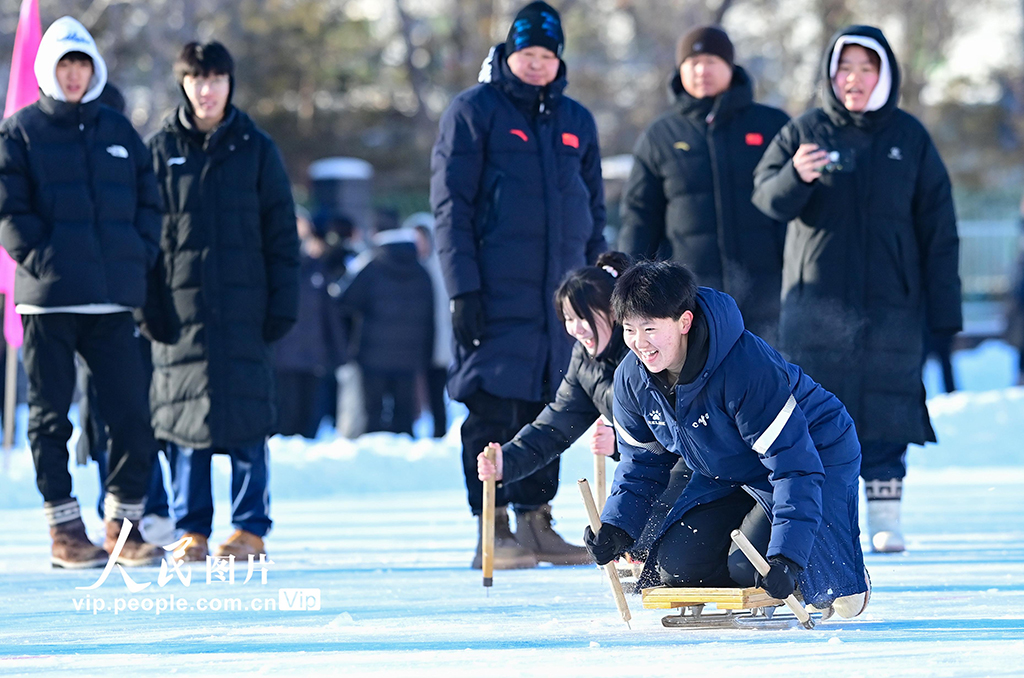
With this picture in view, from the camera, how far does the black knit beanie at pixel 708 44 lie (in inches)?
276

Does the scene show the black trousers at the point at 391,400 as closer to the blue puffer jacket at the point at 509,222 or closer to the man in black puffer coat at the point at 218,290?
the man in black puffer coat at the point at 218,290

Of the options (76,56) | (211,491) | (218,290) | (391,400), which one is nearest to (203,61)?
(76,56)

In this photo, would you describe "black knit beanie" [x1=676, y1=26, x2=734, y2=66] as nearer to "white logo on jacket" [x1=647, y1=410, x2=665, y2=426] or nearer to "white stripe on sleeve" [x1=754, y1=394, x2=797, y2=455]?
"white logo on jacket" [x1=647, y1=410, x2=665, y2=426]

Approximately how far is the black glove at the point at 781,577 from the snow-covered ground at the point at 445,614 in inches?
5.0

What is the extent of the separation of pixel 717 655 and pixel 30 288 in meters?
3.28

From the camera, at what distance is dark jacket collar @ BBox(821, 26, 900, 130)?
658cm

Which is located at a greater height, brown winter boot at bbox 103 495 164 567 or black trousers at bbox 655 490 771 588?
black trousers at bbox 655 490 771 588

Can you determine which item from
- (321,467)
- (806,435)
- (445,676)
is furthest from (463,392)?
(321,467)

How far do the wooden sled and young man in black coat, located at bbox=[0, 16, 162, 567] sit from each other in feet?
8.34

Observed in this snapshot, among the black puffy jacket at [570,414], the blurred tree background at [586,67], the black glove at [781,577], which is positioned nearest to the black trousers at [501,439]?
the black puffy jacket at [570,414]

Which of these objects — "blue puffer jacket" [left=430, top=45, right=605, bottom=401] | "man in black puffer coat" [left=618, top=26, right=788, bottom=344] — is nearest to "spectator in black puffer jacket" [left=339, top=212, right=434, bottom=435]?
"man in black puffer coat" [left=618, top=26, right=788, bottom=344]

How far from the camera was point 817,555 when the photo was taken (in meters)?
4.40

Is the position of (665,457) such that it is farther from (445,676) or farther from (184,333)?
(184,333)

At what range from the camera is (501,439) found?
6383mm
